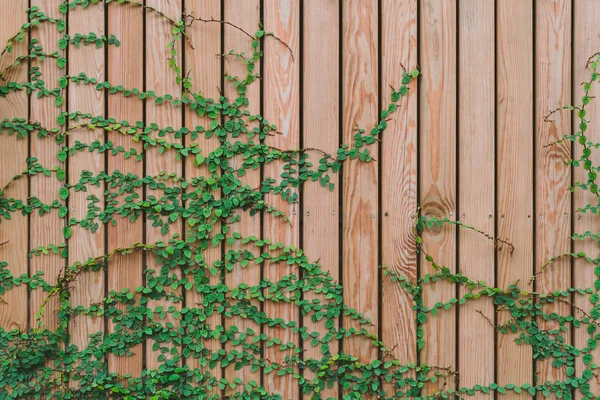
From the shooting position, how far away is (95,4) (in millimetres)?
2518

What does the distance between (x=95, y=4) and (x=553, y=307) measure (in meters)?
2.76

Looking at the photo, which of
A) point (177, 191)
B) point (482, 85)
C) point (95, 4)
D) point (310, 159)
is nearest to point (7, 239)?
point (177, 191)

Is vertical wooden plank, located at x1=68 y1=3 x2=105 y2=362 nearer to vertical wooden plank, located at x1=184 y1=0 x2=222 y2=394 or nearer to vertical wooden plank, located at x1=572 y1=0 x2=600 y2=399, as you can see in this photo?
vertical wooden plank, located at x1=184 y1=0 x2=222 y2=394

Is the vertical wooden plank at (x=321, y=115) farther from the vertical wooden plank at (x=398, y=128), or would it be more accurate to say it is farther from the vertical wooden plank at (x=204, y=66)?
the vertical wooden plank at (x=204, y=66)

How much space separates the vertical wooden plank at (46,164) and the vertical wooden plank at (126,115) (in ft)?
0.84

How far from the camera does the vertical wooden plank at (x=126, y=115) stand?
2496mm

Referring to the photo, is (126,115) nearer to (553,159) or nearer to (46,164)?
(46,164)

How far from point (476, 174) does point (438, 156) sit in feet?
0.70

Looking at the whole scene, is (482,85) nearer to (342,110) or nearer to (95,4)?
(342,110)

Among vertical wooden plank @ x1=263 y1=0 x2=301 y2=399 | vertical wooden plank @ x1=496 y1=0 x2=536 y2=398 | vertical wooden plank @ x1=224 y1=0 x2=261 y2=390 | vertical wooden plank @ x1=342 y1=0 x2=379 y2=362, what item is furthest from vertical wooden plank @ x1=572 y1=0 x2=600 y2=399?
vertical wooden plank @ x1=224 y1=0 x2=261 y2=390

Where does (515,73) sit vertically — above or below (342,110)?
above

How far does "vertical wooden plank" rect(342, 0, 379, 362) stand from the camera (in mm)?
2516

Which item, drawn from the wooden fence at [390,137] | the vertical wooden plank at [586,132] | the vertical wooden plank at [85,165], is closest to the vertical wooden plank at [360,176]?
the wooden fence at [390,137]

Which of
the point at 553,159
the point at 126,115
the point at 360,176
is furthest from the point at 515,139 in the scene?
the point at 126,115
